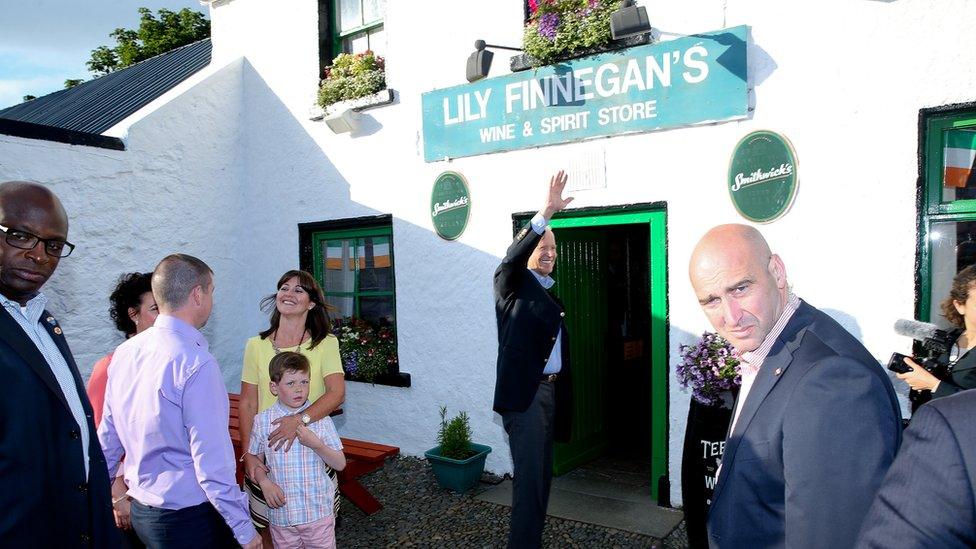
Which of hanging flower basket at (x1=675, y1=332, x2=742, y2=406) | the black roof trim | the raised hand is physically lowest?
hanging flower basket at (x1=675, y1=332, x2=742, y2=406)

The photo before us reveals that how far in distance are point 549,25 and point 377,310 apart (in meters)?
3.40

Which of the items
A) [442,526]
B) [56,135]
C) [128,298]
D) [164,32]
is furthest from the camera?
[164,32]

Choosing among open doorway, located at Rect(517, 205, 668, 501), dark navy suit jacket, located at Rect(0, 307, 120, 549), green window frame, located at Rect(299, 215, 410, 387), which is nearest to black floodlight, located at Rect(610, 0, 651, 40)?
open doorway, located at Rect(517, 205, 668, 501)

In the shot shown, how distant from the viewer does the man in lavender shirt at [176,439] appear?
243 centimetres

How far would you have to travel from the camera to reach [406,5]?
610 centimetres

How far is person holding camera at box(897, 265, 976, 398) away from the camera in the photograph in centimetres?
286

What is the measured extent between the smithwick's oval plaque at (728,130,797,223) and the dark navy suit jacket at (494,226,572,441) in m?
1.61

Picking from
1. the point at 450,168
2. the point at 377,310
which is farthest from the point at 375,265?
the point at 450,168

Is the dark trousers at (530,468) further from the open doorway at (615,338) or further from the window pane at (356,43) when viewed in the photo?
the window pane at (356,43)

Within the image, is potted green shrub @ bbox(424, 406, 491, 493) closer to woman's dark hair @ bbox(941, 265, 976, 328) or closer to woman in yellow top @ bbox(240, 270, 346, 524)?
woman in yellow top @ bbox(240, 270, 346, 524)

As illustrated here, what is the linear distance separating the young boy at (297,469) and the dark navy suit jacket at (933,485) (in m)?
2.51

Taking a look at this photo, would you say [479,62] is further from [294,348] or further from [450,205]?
[294,348]

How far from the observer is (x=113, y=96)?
9406mm

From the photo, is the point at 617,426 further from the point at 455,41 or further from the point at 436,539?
the point at 455,41
